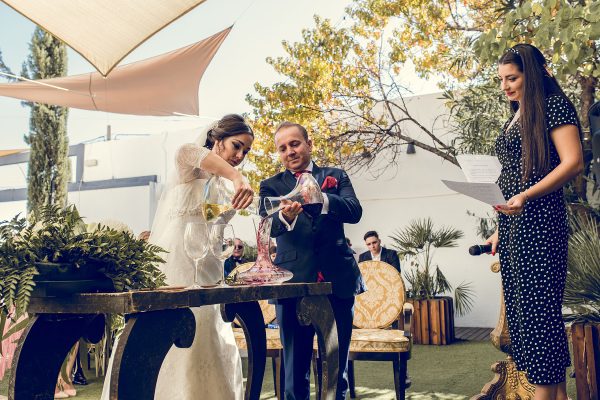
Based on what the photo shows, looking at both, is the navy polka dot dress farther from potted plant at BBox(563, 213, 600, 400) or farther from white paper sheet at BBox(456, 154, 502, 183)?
potted plant at BBox(563, 213, 600, 400)

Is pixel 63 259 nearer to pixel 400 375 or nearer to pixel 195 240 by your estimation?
pixel 195 240

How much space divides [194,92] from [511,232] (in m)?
7.11

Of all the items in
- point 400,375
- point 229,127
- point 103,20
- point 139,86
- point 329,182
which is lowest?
point 400,375

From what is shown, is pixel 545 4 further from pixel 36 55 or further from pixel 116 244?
pixel 36 55

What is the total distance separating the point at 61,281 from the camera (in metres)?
1.31

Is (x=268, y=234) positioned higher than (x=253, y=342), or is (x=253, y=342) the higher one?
(x=268, y=234)

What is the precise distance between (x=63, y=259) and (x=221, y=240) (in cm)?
56

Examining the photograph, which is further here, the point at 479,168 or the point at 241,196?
the point at 479,168

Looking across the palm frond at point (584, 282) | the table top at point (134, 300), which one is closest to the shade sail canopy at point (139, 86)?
the palm frond at point (584, 282)

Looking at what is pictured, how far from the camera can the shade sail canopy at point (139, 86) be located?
25.9 ft

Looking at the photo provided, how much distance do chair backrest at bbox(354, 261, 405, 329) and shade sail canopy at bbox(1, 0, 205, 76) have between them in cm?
273

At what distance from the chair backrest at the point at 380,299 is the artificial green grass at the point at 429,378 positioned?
2.02 feet

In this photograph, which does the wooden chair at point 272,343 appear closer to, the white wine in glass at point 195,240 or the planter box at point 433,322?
the white wine in glass at point 195,240

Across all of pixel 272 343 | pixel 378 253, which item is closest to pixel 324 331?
pixel 272 343
